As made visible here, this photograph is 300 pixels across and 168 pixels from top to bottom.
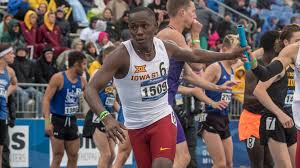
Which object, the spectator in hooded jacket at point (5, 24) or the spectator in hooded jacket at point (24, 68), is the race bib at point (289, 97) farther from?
the spectator in hooded jacket at point (5, 24)

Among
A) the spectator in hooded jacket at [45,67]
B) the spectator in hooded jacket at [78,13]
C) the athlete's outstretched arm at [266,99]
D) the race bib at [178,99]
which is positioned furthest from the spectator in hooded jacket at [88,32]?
the athlete's outstretched arm at [266,99]

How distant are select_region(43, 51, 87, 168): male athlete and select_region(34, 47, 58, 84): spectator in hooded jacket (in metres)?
3.34

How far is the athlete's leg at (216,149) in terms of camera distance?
1309 centimetres

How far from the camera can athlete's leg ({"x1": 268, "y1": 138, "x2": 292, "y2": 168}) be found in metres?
10.9

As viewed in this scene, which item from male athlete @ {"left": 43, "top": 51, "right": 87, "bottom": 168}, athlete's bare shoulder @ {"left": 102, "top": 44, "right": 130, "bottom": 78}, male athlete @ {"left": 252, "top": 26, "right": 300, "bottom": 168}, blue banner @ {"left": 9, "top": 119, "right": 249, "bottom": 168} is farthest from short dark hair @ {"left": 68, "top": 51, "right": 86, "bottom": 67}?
athlete's bare shoulder @ {"left": 102, "top": 44, "right": 130, "bottom": 78}

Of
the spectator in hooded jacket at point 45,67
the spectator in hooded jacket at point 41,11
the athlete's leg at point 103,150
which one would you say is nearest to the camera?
the athlete's leg at point 103,150

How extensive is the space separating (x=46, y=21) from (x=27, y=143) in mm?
4104

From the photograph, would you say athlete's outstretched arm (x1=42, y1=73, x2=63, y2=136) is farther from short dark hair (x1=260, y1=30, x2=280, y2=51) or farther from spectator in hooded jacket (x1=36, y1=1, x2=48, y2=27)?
spectator in hooded jacket (x1=36, y1=1, x2=48, y2=27)

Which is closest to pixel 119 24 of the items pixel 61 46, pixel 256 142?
pixel 61 46

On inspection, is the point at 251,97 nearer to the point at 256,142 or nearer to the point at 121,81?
the point at 256,142

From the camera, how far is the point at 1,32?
1905 centimetres

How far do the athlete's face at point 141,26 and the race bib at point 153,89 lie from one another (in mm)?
455

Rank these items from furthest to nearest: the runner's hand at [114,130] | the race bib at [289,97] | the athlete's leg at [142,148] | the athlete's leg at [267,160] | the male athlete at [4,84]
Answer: the male athlete at [4,84] < the athlete's leg at [267,160] < the race bib at [289,97] < the athlete's leg at [142,148] < the runner's hand at [114,130]

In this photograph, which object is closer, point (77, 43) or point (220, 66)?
point (220, 66)
